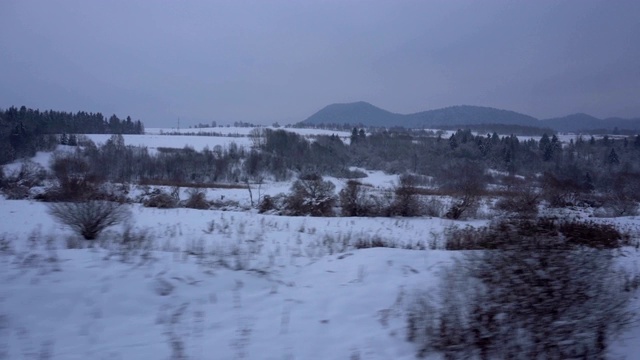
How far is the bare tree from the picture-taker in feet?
34.4

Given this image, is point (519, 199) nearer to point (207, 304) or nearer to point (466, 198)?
point (466, 198)

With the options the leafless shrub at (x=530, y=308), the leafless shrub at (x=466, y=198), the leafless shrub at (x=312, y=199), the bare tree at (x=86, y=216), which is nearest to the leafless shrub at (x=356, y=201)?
the leafless shrub at (x=312, y=199)

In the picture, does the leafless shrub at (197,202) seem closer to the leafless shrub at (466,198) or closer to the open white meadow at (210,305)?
the leafless shrub at (466,198)

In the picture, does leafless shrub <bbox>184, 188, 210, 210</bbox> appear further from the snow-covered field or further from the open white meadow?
the snow-covered field

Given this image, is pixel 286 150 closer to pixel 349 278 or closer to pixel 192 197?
pixel 192 197

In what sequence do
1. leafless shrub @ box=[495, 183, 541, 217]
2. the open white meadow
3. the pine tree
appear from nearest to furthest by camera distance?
the open white meadow
leafless shrub @ box=[495, 183, 541, 217]
the pine tree

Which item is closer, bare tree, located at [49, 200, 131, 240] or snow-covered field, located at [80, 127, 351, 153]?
bare tree, located at [49, 200, 131, 240]

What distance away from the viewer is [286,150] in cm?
7619

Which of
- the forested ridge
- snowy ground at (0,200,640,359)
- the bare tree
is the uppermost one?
the forested ridge


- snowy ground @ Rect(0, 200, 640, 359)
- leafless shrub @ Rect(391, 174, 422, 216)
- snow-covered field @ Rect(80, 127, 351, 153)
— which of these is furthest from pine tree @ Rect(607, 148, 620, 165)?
snow-covered field @ Rect(80, 127, 351, 153)

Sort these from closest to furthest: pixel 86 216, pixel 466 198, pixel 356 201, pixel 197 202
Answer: pixel 86 216 → pixel 466 198 → pixel 356 201 → pixel 197 202

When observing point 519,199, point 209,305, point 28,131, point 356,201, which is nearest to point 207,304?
point 209,305

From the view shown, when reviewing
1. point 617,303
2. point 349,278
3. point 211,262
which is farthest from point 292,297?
point 617,303

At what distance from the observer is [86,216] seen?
10.5 m
